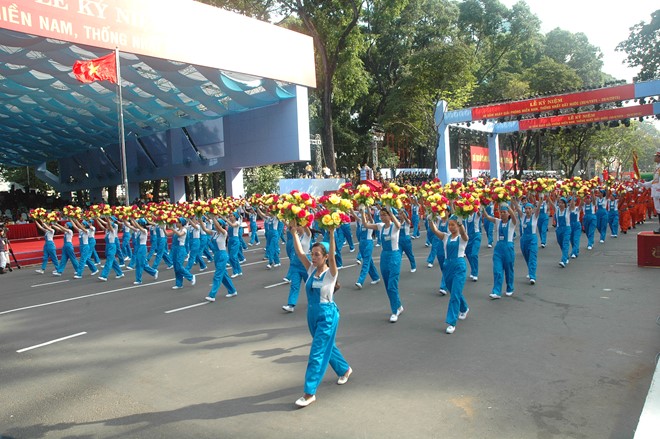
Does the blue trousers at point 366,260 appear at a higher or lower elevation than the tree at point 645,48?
lower

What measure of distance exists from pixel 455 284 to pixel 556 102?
2262 cm

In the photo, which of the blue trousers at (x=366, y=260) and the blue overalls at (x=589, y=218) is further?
the blue overalls at (x=589, y=218)

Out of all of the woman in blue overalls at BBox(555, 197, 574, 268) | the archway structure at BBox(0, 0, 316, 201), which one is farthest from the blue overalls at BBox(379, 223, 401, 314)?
the archway structure at BBox(0, 0, 316, 201)

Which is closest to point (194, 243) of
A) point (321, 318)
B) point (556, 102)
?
point (321, 318)

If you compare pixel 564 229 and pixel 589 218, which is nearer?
pixel 564 229

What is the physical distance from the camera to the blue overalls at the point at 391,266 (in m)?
8.25

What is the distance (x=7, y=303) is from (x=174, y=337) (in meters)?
6.13

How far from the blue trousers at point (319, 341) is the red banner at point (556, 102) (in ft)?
81.8

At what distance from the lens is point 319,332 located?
201 inches

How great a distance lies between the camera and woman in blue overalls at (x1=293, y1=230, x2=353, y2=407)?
5059mm

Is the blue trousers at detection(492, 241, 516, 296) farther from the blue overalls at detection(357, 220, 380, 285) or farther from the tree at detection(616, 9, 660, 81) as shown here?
the tree at detection(616, 9, 660, 81)

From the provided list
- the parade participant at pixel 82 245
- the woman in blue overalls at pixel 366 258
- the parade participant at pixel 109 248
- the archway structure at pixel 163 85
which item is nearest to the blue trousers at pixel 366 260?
the woman in blue overalls at pixel 366 258

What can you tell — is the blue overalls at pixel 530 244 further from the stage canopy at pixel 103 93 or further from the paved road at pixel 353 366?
the stage canopy at pixel 103 93

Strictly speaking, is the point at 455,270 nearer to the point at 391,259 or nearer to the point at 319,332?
the point at 391,259
